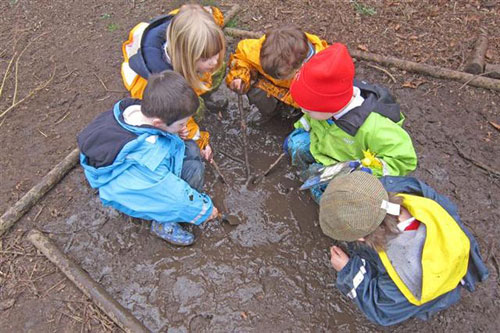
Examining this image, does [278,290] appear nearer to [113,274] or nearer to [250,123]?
[113,274]

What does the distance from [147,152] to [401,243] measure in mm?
1648

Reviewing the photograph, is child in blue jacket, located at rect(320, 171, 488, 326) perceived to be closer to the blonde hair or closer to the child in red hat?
the child in red hat

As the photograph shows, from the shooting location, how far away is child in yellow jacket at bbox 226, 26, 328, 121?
2.95m

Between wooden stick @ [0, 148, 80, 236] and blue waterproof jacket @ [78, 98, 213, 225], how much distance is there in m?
0.99

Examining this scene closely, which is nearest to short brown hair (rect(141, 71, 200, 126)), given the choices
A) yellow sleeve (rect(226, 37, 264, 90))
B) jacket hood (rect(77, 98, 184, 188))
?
jacket hood (rect(77, 98, 184, 188))

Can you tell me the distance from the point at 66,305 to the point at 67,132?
1.86 metres

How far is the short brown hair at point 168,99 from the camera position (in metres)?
2.42

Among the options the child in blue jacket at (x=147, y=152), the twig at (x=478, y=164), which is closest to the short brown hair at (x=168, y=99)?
the child in blue jacket at (x=147, y=152)

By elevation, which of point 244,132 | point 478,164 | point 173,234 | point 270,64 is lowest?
point 173,234

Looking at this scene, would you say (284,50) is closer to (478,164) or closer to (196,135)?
(196,135)

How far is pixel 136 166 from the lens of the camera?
2520 millimetres

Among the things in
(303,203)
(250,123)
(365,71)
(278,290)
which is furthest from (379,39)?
(278,290)

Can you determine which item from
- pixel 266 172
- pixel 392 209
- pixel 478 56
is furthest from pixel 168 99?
pixel 478 56

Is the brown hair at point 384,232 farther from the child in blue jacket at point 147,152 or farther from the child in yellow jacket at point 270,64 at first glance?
the child in yellow jacket at point 270,64
